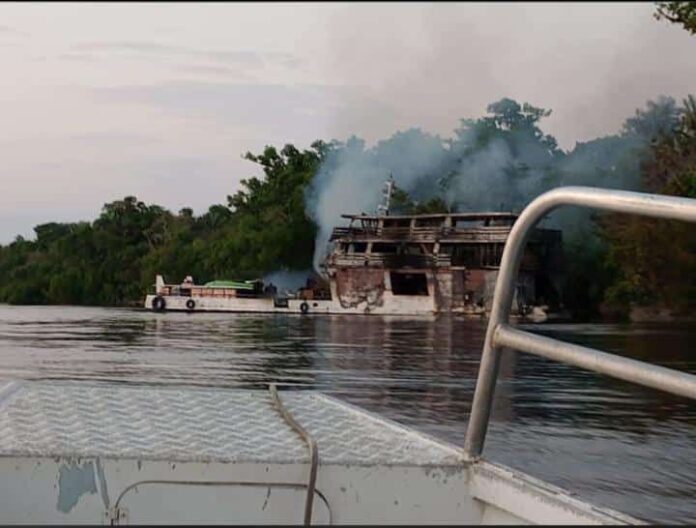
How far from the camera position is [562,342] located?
82.5 inches

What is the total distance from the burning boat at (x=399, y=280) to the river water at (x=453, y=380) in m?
10.2

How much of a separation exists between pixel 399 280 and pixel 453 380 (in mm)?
25845

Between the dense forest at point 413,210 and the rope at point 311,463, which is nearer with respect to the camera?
the rope at point 311,463

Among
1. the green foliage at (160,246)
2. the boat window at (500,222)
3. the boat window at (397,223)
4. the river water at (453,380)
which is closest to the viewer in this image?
the river water at (453,380)

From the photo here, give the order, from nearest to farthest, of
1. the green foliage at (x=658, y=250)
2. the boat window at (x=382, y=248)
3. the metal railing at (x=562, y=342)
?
the metal railing at (x=562, y=342) < the green foliage at (x=658, y=250) < the boat window at (x=382, y=248)

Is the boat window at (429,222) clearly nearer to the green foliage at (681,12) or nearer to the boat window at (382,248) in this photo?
the boat window at (382,248)

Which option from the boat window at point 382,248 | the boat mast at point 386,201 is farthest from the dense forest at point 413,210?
the boat window at point 382,248

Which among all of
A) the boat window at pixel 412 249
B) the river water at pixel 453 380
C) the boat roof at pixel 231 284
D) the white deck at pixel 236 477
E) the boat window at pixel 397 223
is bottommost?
the river water at pixel 453 380

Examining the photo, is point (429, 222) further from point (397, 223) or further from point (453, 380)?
point (453, 380)

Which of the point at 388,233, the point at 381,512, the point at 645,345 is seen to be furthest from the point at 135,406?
the point at 388,233

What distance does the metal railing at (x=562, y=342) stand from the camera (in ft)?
5.99

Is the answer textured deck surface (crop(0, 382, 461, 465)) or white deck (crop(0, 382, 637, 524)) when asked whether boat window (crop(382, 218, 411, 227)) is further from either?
white deck (crop(0, 382, 637, 524))

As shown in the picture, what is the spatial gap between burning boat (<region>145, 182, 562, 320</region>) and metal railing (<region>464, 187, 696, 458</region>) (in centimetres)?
3334

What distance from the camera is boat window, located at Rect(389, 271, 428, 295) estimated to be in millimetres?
38344
